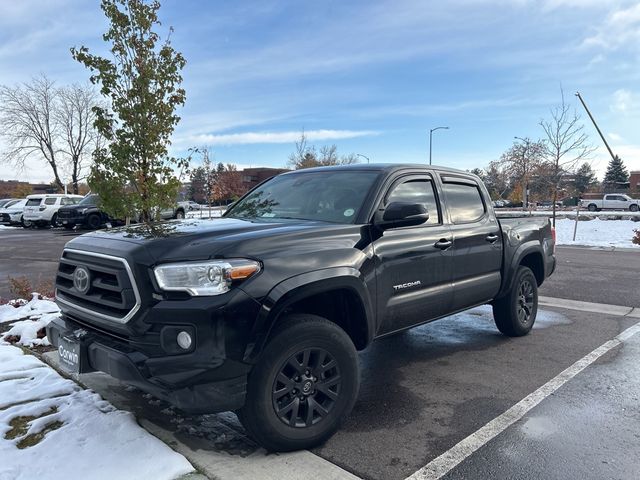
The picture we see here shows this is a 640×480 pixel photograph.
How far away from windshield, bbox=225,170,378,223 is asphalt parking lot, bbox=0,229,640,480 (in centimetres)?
154

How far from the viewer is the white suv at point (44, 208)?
84.9ft

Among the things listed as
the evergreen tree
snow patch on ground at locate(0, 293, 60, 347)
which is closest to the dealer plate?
snow patch on ground at locate(0, 293, 60, 347)

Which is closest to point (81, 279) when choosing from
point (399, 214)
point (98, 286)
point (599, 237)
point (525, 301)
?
point (98, 286)

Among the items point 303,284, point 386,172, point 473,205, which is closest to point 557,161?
point 473,205

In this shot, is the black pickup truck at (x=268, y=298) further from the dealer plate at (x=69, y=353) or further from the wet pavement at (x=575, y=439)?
the wet pavement at (x=575, y=439)

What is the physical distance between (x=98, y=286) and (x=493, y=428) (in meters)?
2.82

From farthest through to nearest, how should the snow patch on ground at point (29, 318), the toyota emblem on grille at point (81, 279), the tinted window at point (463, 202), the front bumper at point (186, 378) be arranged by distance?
the snow patch on ground at point (29, 318)
the tinted window at point (463, 202)
the toyota emblem on grille at point (81, 279)
the front bumper at point (186, 378)

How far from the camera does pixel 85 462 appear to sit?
2.80 m

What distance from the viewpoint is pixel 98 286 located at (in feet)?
10.0

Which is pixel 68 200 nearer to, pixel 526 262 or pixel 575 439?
pixel 526 262

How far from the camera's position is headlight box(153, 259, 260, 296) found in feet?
8.95

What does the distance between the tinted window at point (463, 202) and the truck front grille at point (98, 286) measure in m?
2.97

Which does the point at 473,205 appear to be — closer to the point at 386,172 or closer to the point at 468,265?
the point at 468,265

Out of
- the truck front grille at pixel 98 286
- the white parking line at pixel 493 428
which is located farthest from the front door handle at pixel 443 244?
the truck front grille at pixel 98 286
